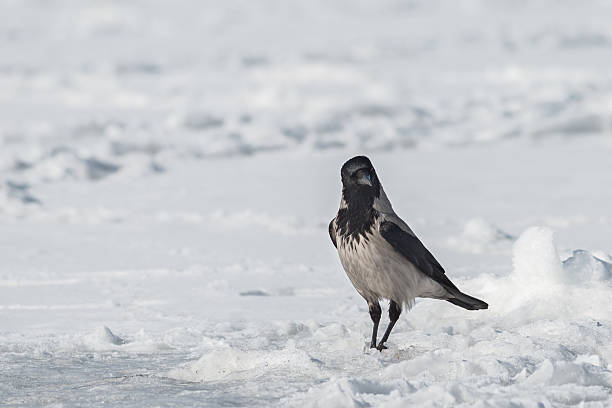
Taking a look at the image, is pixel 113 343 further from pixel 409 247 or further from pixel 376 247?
pixel 409 247

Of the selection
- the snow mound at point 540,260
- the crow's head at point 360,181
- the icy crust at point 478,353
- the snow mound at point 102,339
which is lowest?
the icy crust at point 478,353

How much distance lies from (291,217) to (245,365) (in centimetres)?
445

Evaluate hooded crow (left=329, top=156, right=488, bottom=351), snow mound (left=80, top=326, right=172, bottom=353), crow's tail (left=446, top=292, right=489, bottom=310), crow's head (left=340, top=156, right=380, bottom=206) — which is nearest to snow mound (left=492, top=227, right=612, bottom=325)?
crow's tail (left=446, top=292, right=489, bottom=310)

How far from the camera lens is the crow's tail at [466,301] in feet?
16.1

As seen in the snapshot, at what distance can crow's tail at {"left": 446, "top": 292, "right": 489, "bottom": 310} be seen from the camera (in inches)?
193

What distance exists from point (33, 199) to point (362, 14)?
21.9 meters

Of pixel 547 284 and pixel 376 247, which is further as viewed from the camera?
pixel 547 284

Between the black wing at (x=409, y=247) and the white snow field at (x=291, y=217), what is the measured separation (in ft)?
1.05

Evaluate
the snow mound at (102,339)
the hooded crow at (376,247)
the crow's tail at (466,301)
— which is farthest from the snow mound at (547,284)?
the snow mound at (102,339)

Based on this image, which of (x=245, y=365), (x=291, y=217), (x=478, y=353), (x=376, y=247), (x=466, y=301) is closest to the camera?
(x=478, y=353)

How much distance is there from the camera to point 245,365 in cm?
437

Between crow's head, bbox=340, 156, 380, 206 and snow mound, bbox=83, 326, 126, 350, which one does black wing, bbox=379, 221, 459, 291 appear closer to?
crow's head, bbox=340, 156, 380, 206

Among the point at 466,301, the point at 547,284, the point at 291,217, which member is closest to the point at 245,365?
the point at 466,301

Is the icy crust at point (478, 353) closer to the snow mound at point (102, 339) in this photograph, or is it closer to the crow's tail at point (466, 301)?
the crow's tail at point (466, 301)
